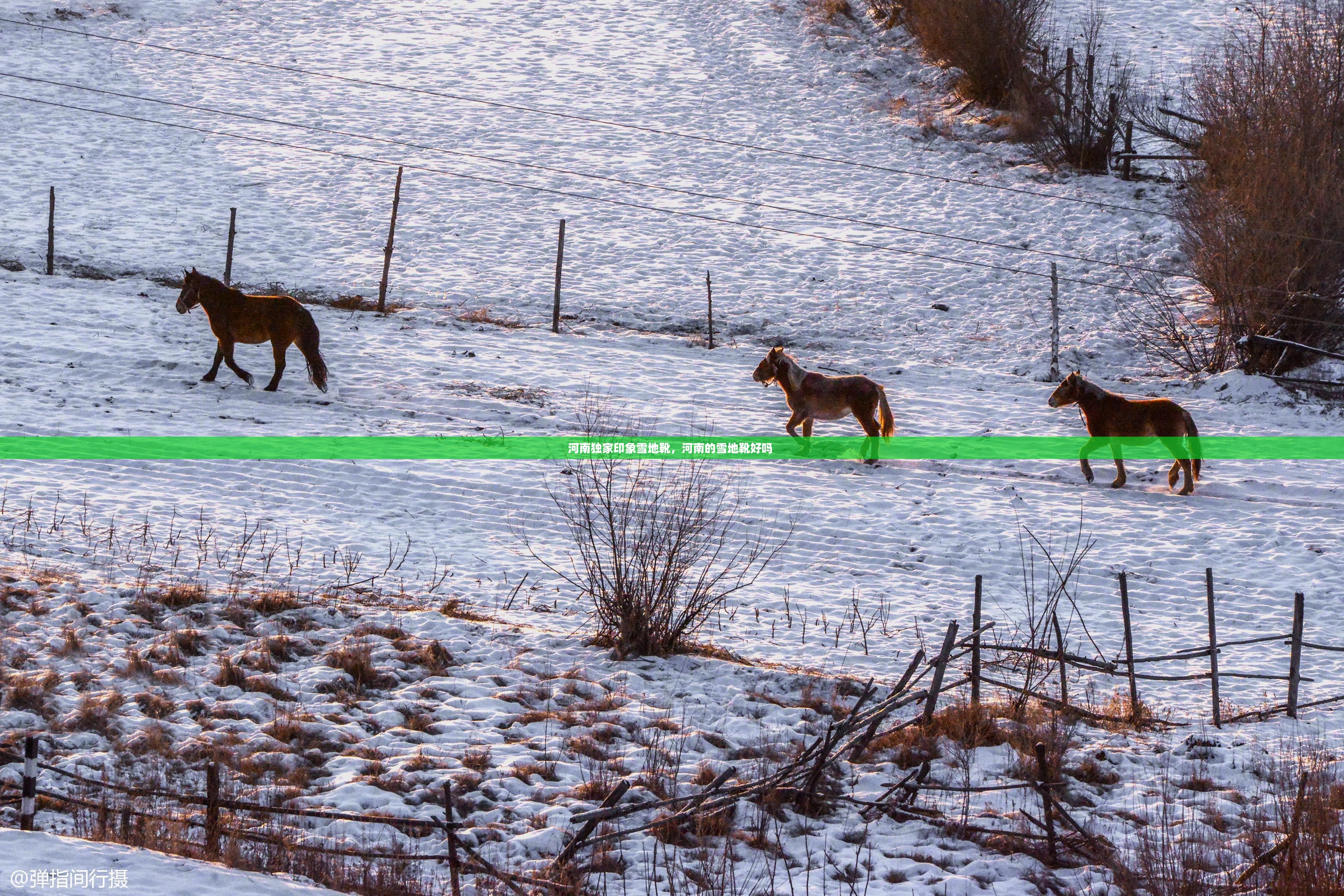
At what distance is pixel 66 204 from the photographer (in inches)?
1044

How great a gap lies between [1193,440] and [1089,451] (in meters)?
1.25

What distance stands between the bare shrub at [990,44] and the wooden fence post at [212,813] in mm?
29679

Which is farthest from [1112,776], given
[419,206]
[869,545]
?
[419,206]

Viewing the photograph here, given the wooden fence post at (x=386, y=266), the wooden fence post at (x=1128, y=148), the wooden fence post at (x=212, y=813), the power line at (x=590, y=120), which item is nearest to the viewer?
the wooden fence post at (x=212, y=813)

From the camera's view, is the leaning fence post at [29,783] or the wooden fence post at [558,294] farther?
the wooden fence post at [558,294]

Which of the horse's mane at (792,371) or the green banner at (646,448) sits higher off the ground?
the horse's mane at (792,371)

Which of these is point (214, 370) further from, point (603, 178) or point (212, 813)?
point (603, 178)

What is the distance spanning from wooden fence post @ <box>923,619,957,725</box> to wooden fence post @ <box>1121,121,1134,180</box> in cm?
2472

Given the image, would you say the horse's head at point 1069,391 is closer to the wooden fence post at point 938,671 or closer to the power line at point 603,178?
the wooden fence post at point 938,671

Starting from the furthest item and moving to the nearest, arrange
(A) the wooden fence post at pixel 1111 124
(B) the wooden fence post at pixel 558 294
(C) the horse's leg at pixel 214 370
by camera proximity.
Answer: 1. (A) the wooden fence post at pixel 1111 124
2. (B) the wooden fence post at pixel 558 294
3. (C) the horse's leg at pixel 214 370

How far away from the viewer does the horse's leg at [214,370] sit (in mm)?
17344

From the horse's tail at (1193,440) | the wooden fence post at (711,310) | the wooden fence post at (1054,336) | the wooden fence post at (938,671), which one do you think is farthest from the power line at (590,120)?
the wooden fence post at (938,671)

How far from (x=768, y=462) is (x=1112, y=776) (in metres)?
8.68

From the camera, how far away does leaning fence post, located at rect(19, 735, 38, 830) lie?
5.60 meters
